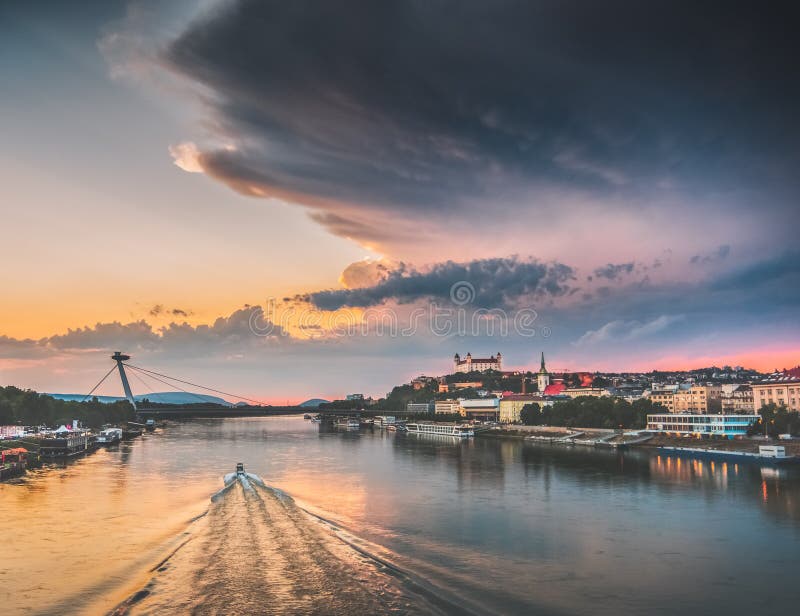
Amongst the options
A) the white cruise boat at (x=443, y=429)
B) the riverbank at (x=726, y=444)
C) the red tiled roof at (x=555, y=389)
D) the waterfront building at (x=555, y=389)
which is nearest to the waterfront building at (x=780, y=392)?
the riverbank at (x=726, y=444)

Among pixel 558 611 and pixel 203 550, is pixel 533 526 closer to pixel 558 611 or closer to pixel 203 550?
pixel 558 611

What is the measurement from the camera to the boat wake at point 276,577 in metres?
15.0

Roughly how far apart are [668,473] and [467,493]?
66.7 feet

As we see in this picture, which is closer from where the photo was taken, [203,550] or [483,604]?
[483,604]

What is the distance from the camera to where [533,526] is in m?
27.4

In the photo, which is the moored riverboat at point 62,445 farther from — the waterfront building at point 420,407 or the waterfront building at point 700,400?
the waterfront building at point 420,407

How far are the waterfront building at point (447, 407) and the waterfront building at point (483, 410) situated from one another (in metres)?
5.67

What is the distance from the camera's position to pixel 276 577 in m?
17.1

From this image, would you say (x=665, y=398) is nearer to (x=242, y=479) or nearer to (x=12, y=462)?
(x=242, y=479)

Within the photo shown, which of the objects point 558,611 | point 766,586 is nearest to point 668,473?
point 766,586

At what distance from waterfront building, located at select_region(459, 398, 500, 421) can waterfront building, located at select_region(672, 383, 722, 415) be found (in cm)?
4785

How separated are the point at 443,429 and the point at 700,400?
152 feet

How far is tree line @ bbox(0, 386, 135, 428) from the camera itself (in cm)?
8094

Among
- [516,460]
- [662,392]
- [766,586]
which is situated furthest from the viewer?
[662,392]
